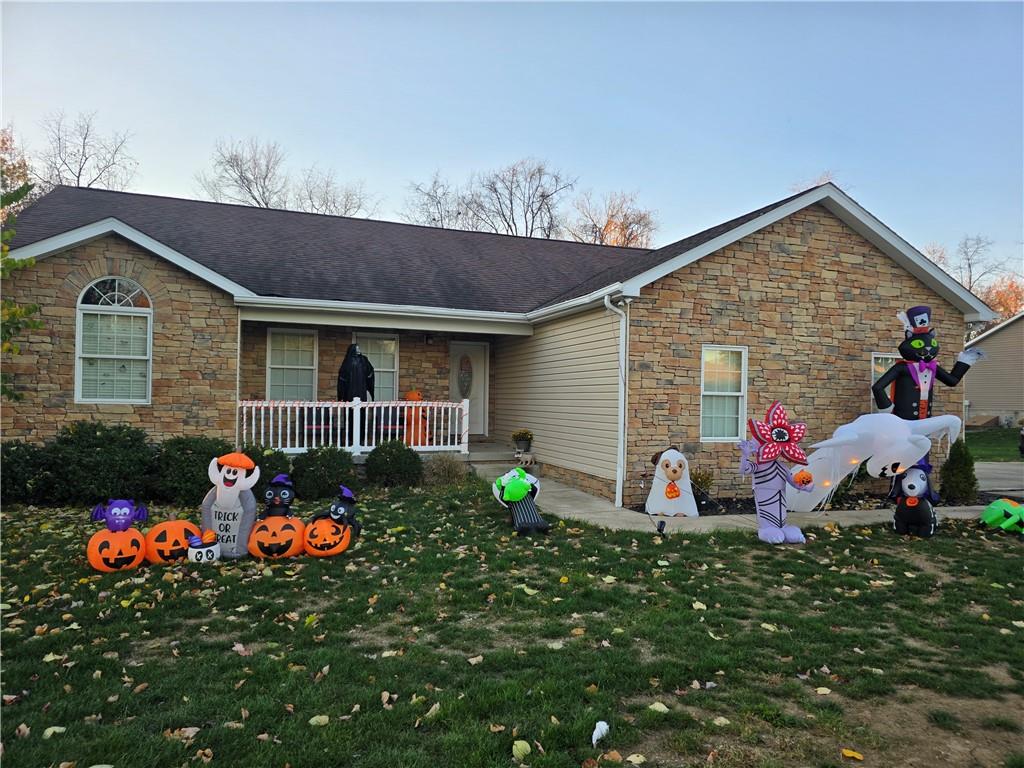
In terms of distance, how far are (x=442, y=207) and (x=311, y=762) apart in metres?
34.1

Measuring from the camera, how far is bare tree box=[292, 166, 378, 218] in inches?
1227

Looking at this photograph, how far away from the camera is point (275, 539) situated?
6160mm

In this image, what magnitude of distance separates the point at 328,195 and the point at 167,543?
1133 inches

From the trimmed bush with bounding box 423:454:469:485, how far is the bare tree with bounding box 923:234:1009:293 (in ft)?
141

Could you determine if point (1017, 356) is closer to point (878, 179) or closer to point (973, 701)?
point (878, 179)

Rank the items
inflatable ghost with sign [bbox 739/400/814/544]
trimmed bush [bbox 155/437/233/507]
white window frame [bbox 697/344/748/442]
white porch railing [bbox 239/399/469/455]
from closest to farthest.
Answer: inflatable ghost with sign [bbox 739/400/814/544]
trimmed bush [bbox 155/437/233/507]
white window frame [bbox 697/344/748/442]
white porch railing [bbox 239/399/469/455]

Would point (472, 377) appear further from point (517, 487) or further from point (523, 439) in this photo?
point (517, 487)

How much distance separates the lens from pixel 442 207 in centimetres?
3472

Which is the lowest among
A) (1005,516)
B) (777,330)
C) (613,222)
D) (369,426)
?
(1005,516)

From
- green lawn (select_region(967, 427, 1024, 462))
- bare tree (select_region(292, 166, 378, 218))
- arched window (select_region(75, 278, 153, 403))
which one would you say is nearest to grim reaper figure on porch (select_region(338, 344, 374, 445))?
arched window (select_region(75, 278, 153, 403))

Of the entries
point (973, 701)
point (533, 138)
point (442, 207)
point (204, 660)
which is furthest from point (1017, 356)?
point (204, 660)

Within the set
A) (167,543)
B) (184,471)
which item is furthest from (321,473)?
(167,543)

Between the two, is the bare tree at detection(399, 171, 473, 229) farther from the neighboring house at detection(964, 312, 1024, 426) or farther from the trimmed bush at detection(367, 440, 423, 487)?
the neighboring house at detection(964, 312, 1024, 426)

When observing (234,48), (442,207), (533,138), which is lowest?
(234,48)
